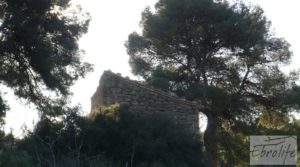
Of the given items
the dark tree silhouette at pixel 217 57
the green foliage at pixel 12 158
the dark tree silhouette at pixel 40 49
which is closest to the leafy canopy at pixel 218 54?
the dark tree silhouette at pixel 217 57

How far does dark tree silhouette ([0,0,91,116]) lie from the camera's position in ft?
46.1

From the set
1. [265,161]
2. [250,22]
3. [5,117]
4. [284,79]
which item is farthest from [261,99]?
[5,117]

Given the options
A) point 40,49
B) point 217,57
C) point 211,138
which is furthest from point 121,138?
point 217,57

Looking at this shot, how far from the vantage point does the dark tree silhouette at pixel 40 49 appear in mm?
14047

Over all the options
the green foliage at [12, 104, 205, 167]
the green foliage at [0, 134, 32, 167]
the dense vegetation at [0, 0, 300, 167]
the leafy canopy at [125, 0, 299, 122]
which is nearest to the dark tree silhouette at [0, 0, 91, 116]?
the dense vegetation at [0, 0, 300, 167]

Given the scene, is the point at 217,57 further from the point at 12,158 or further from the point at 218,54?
the point at 12,158

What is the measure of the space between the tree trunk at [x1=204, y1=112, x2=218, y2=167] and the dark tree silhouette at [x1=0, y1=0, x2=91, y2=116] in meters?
5.85

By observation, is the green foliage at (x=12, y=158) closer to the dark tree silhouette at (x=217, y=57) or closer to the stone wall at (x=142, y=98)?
the stone wall at (x=142, y=98)

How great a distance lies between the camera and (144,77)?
21.9 meters

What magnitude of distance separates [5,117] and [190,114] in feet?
20.5

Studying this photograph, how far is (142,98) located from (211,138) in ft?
14.0

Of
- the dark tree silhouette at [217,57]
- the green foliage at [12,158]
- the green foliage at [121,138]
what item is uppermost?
the dark tree silhouette at [217,57]

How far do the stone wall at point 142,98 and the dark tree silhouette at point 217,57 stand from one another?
255 centimetres

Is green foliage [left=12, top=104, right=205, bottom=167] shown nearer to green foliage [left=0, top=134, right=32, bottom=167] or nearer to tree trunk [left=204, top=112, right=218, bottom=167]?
green foliage [left=0, top=134, right=32, bottom=167]
